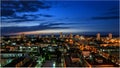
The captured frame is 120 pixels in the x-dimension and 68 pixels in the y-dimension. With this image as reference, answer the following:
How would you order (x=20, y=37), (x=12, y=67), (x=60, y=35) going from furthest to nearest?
(x=60, y=35) → (x=20, y=37) → (x=12, y=67)

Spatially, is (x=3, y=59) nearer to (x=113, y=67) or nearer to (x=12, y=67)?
(x=12, y=67)

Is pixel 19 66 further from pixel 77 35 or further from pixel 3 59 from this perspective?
pixel 77 35

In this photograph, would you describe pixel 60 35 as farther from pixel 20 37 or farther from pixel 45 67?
pixel 45 67

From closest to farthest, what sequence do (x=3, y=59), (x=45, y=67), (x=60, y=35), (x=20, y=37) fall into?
(x=45, y=67)
(x=3, y=59)
(x=20, y=37)
(x=60, y=35)

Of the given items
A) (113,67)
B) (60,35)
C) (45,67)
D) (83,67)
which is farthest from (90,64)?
(60,35)

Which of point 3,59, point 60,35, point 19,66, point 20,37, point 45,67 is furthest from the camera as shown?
point 60,35

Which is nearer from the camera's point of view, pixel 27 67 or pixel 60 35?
pixel 27 67

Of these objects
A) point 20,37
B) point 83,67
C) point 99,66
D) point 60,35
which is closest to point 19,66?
point 83,67

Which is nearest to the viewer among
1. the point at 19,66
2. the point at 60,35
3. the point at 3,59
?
the point at 19,66

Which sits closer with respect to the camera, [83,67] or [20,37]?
[83,67]
